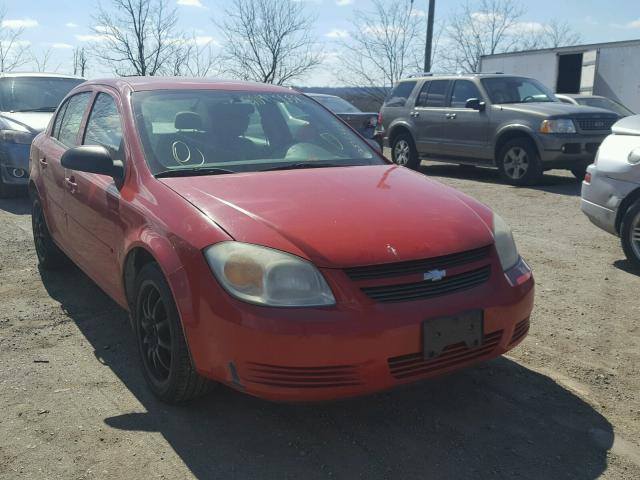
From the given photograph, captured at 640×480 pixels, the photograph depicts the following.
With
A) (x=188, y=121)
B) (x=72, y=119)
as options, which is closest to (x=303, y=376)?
(x=188, y=121)

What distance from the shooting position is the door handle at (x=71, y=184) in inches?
158

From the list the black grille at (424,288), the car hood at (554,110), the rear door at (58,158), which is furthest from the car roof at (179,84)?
the car hood at (554,110)

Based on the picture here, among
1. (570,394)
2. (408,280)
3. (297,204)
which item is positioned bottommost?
(570,394)

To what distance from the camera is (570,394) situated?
319 cm

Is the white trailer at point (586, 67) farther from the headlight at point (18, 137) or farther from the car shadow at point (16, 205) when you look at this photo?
the car shadow at point (16, 205)

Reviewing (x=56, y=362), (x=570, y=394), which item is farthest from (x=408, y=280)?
(x=56, y=362)

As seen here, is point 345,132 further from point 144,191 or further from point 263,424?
point 263,424

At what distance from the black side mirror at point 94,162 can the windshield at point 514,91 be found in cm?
853

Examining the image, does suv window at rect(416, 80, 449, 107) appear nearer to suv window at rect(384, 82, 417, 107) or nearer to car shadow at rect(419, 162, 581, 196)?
suv window at rect(384, 82, 417, 107)

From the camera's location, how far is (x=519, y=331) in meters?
2.99

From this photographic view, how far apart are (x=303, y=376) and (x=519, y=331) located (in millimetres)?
1137

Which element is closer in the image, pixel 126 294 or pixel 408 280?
pixel 408 280

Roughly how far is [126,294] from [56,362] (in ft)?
2.29

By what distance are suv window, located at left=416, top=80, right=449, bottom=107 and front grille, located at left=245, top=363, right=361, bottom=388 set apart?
978 cm
